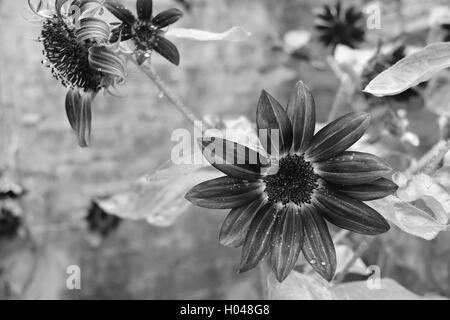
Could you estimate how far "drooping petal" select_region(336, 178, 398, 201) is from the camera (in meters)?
0.50

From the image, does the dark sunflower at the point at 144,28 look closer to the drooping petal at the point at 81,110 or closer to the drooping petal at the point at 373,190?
the drooping petal at the point at 81,110

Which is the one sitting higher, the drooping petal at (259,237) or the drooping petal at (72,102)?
the drooping petal at (72,102)

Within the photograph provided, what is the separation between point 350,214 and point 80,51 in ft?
1.10

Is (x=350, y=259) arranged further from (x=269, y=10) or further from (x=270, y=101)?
(x=269, y=10)

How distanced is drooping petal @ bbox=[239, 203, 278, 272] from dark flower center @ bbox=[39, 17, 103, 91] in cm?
24

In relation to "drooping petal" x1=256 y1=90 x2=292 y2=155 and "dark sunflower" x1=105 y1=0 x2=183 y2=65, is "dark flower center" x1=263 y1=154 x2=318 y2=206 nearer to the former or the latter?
"drooping petal" x1=256 y1=90 x2=292 y2=155

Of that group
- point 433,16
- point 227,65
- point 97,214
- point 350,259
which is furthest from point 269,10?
point 350,259

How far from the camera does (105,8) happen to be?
1.91 ft

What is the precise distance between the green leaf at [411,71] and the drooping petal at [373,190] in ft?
0.28

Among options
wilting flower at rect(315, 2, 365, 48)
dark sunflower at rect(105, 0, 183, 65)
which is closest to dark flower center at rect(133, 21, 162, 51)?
dark sunflower at rect(105, 0, 183, 65)

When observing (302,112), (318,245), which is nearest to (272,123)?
(302,112)

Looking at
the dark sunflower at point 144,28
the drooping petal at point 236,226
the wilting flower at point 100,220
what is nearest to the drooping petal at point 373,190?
the drooping petal at point 236,226

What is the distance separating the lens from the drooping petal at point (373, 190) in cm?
50

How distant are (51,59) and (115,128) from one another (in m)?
0.77
